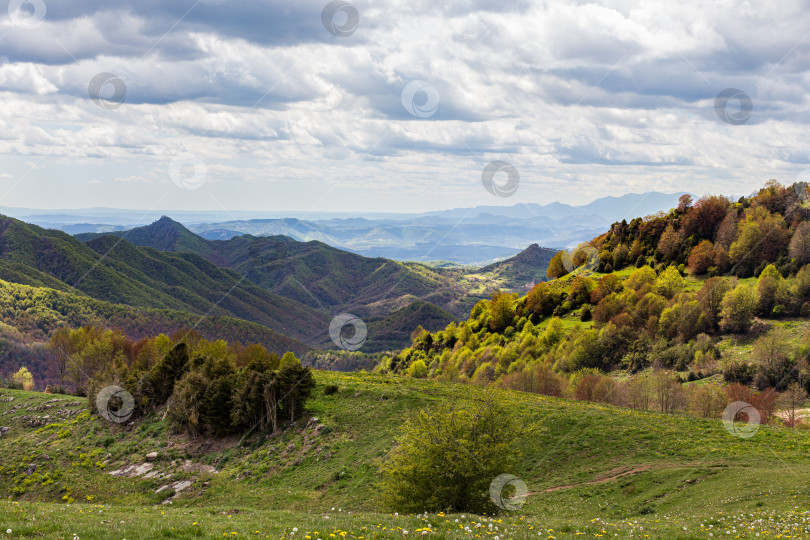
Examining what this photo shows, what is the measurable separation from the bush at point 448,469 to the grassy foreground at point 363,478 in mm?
2470

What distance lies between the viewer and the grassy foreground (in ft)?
51.5

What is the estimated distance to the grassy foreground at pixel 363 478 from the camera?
51.5 ft

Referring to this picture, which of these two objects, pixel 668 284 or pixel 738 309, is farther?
pixel 668 284

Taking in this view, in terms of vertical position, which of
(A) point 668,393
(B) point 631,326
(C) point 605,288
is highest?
(C) point 605,288

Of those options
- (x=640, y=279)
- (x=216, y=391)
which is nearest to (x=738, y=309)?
(x=640, y=279)

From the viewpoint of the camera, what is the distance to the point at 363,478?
35250 mm

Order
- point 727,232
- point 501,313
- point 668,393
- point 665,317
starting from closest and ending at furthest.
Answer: point 668,393, point 665,317, point 727,232, point 501,313

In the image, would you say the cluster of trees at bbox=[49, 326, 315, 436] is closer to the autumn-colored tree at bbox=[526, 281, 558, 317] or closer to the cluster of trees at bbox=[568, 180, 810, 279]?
the autumn-colored tree at bbox=[526, 281, 558, 317]

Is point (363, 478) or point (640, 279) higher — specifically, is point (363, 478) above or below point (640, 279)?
below

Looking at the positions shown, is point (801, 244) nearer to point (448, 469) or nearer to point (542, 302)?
point (542, 302)

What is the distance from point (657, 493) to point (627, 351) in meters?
75.2

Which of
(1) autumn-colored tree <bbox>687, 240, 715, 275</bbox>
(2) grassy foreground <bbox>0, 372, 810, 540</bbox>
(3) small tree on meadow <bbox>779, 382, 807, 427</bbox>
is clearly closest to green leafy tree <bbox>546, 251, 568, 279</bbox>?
(1) autumn-colored tree <bbox>687, 240, 715, 275</bbox>

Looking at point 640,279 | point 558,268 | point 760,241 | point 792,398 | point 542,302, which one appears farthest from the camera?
point 558,268

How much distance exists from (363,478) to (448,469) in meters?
15.0
